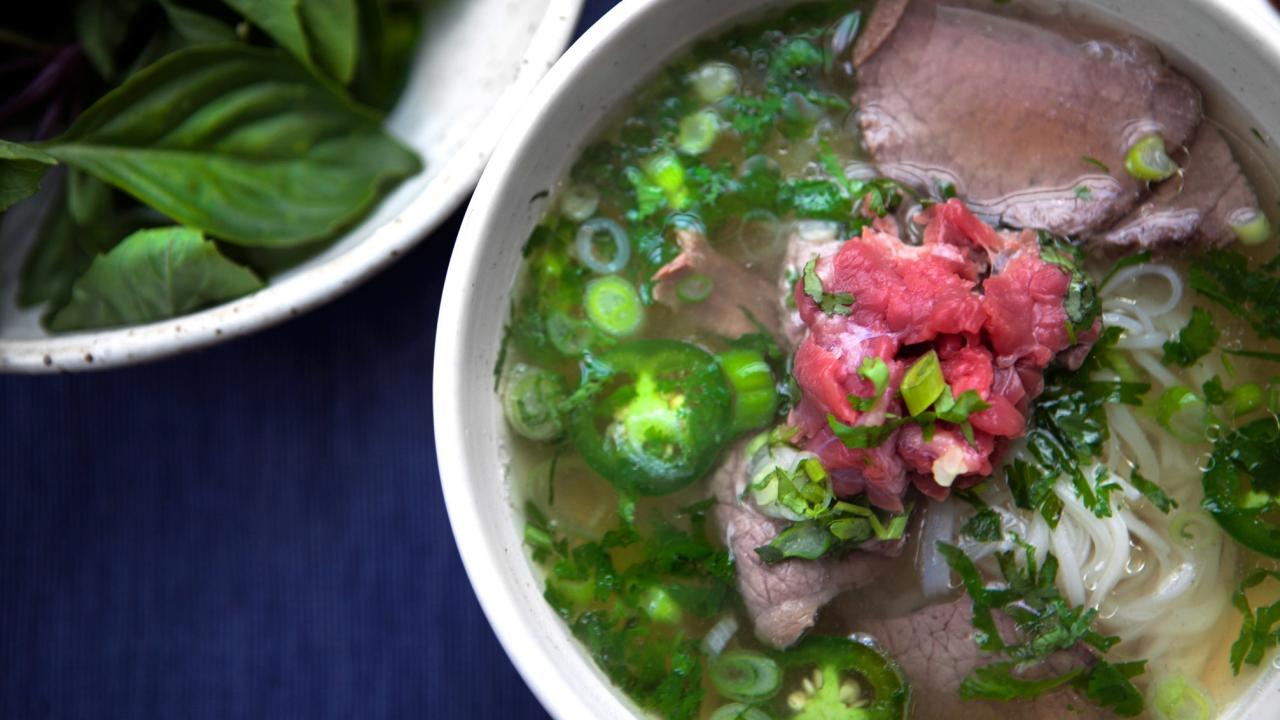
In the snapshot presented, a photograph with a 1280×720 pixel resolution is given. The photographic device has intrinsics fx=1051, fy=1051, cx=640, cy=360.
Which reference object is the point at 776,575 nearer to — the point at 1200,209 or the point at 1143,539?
the point at 1143,539

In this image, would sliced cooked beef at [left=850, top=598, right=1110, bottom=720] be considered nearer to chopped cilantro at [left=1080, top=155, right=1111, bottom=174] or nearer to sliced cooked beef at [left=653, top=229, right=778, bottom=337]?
sliced cooked beef at [left=653, top=229, right=778, bottom=337]

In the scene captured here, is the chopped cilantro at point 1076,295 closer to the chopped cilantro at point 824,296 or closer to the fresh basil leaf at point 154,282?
the chopped cilantro at point 824,296

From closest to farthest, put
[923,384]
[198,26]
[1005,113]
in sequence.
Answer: [923,384], [1005,113], [198,26]

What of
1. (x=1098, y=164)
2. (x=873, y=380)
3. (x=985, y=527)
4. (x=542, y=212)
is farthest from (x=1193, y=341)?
(x=542, y=212)

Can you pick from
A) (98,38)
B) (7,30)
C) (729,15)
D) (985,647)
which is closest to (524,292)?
(729,15)

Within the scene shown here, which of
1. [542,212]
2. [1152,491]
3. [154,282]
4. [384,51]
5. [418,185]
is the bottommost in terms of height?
[154,282]

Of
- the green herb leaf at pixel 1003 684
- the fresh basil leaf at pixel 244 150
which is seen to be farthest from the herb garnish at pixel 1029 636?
the fresh basil leaf at pixel 244 150

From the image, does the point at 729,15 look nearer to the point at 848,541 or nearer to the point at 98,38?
the point at 848,541
